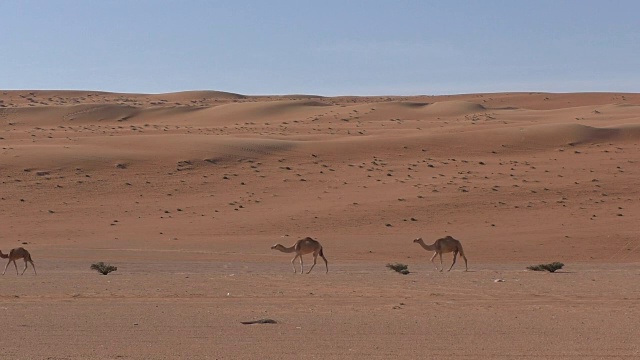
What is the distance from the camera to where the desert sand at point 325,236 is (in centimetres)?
1327

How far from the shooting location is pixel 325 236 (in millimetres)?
37375

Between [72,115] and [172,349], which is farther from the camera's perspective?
[72,115]

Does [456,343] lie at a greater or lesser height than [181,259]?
greater

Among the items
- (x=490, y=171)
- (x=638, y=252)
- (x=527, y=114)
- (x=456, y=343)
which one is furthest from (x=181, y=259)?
(x=527, y=114)

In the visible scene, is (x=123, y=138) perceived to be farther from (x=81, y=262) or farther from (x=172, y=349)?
(x=172, y=349)

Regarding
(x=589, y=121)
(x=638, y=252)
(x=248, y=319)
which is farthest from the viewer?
(x=589, y=121)

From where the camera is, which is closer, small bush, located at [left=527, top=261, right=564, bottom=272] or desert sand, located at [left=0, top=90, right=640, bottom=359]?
desert sand, located at [left=0, top=90, right=640, bottom=359]

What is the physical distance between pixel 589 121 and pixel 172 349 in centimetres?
7250

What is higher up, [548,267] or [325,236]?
[548,267]

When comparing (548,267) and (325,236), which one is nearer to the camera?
(548,267)

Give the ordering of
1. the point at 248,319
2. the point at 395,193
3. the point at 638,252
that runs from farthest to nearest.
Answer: the point at 395,193 → the point at 638,252 → the point at 248,319

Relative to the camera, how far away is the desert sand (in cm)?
1327

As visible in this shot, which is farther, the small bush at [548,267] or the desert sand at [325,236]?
the small bush at [548,267]

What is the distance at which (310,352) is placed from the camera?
39.0 ft
